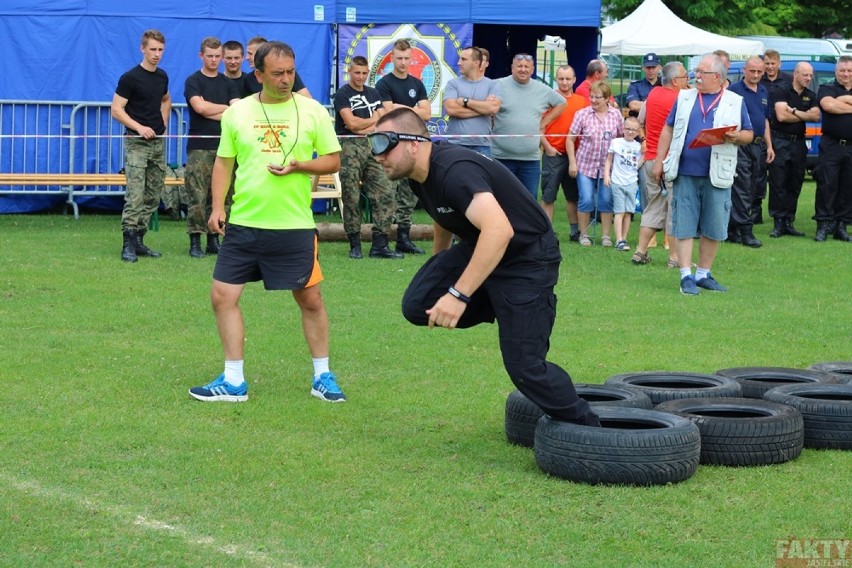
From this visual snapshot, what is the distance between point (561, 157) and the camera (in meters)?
15.3

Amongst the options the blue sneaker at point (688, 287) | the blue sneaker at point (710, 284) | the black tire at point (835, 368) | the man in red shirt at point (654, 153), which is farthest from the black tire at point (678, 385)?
the man in red shirt at point (654, 153)

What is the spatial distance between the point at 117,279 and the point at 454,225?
6698mm

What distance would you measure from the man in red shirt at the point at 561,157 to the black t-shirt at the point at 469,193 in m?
9.38

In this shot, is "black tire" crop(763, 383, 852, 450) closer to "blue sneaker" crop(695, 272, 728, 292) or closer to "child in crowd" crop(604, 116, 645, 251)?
"blue sneaker" crop(695, 272, 728, 292)

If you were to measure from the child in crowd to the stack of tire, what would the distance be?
299 inches

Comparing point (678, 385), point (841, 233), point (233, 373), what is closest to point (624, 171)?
point (841, 233)

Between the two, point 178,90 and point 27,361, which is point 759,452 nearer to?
point 27,361

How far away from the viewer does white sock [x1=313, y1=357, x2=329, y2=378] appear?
741 cm

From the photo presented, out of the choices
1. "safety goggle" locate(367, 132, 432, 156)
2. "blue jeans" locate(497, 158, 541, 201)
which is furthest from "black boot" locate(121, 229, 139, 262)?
"safety goggle" locate(367, 132, 432, 156)

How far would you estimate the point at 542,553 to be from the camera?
4.78 metres

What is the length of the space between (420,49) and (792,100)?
5140 millimetres

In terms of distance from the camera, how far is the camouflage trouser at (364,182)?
13297mm

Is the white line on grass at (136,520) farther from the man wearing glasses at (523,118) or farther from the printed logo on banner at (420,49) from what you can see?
the printed logo on banner at (420,49)

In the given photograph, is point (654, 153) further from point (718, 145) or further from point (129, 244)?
point (129, 244)
